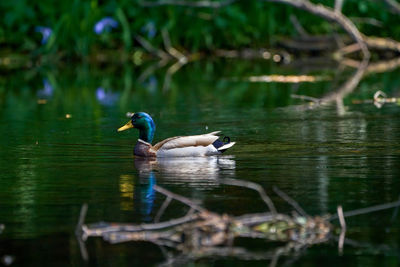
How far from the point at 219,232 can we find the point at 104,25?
23987mm

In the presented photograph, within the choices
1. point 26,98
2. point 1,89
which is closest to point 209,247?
point 26,98

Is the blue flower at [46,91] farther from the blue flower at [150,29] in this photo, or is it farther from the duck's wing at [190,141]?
the duck's wing at [190,141]

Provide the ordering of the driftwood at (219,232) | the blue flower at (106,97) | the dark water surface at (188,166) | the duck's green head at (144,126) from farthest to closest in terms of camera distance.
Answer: the blue flower at (106,97)
the duck's green head at (144,126)
the dark water surface at (188,166)
the driftwood at (219,232)

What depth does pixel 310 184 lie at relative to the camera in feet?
32.5

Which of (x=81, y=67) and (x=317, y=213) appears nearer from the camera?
(x=317, y=213)

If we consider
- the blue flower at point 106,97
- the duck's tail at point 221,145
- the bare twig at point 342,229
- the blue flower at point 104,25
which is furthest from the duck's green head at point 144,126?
the blue flower at point 104,25

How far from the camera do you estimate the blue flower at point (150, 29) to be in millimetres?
31094

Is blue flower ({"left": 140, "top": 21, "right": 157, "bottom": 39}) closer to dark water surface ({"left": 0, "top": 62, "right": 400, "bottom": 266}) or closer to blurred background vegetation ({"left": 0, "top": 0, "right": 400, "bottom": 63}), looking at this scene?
blurred background vegetation ({"left": 0, "top": 0, "right": 400, "bottom": 63})

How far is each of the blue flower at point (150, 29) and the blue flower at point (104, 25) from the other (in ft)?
2.59

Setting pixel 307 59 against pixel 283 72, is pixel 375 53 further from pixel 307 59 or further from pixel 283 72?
pixel 283 72

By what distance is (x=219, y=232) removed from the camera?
768cm

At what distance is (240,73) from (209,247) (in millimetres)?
19324

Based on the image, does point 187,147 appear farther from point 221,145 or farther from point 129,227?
point 129,227

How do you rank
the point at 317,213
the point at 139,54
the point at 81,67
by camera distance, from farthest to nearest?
the point at 139,54
the point at 81,67
the point at 317,213
